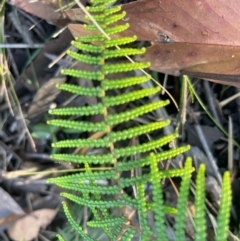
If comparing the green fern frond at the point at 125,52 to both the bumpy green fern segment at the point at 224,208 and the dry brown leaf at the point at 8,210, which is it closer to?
the bumpy green fern segment at the point at 224,208

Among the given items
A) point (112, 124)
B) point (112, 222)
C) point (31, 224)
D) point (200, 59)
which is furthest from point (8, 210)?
point (200, 59)

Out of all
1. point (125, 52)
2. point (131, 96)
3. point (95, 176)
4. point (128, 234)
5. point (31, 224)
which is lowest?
point (31, 224)

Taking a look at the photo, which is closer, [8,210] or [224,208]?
[224,208]

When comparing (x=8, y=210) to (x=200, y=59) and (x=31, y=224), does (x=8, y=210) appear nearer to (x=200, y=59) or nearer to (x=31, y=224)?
(x=31, y=224)

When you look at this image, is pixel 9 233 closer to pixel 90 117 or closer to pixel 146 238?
pixel 90 117

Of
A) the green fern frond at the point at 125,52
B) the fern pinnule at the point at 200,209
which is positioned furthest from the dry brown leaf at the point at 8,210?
the fern pinnule at the point at 200,209

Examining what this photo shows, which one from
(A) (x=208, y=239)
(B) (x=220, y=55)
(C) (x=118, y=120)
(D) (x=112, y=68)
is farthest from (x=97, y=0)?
(A) (x=208, y=239)

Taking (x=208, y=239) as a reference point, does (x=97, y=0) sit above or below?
above
